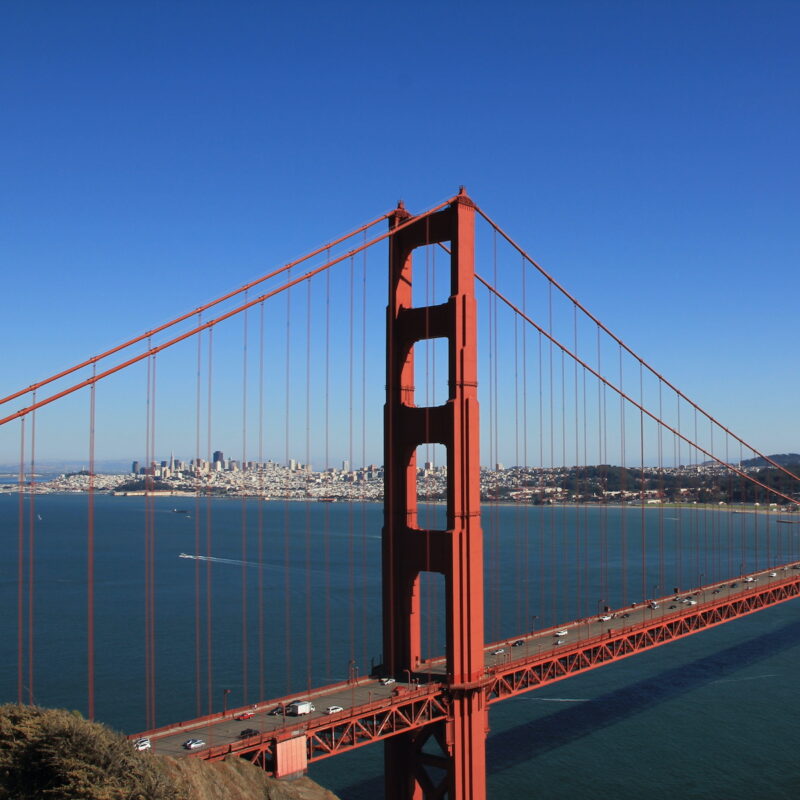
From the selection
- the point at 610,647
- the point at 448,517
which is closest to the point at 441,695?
Answer: the point at 448,517

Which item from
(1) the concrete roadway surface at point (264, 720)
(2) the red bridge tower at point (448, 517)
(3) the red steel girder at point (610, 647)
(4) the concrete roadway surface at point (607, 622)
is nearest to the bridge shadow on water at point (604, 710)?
(4) the concrete roadway surface at point (607, 622)

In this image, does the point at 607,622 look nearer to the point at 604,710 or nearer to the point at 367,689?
the point at 604,710

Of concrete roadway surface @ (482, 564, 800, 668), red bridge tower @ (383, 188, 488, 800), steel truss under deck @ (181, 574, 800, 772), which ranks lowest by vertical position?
concrete roadway surface @ (482, 564, 800, 668)

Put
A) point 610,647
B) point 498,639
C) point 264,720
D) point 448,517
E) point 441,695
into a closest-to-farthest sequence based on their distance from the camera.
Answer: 1. point 264,720
2. point 441,695
3. point 448,517
4. point 610,647
5. point 498,639

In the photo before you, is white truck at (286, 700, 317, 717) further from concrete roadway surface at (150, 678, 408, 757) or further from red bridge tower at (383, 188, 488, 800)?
red bridge tower at (383, 188, 488, 800)

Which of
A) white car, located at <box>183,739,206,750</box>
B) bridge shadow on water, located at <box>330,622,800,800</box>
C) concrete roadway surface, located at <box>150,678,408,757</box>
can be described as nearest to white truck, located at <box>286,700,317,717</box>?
concrete roadway surface, located at <box>150,678,408,757</box>
